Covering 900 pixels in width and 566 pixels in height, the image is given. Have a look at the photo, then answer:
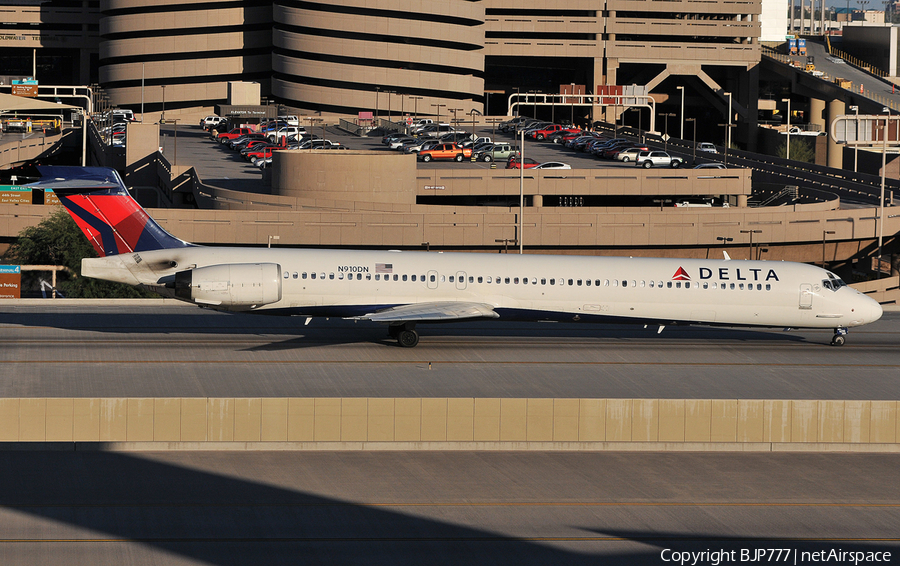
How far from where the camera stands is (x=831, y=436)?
32.8m

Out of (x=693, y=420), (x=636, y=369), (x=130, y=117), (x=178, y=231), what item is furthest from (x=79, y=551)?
(x=130, y=117)

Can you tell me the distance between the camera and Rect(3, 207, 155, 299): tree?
56031 mm

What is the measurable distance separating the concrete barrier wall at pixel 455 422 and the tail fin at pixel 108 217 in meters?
9.07

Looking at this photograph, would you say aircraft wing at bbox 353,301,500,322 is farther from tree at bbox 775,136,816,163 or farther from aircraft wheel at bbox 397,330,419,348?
tree at bbox 775,136,816,163

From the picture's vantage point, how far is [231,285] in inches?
1436

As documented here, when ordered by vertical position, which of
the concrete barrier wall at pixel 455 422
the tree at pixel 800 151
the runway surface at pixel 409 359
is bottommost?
the concrete barrier wall at pixel 455 422

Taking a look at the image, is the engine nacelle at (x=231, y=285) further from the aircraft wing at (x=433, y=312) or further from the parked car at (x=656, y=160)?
the parked car at (x=656, y=160)

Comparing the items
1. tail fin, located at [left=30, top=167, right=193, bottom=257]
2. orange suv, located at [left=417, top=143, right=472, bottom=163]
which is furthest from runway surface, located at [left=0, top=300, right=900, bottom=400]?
orange suv, located at [left=417, top=143, right=472, bottom=163]

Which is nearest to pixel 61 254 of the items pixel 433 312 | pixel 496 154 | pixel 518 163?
pixel 433 312

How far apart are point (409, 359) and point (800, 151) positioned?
11315cm

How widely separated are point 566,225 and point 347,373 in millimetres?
34233

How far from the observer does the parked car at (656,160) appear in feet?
301

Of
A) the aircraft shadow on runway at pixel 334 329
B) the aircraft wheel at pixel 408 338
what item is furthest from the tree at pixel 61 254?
the aircraft wheel at pixel 408 338

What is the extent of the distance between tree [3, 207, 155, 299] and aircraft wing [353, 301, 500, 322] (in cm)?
2309
